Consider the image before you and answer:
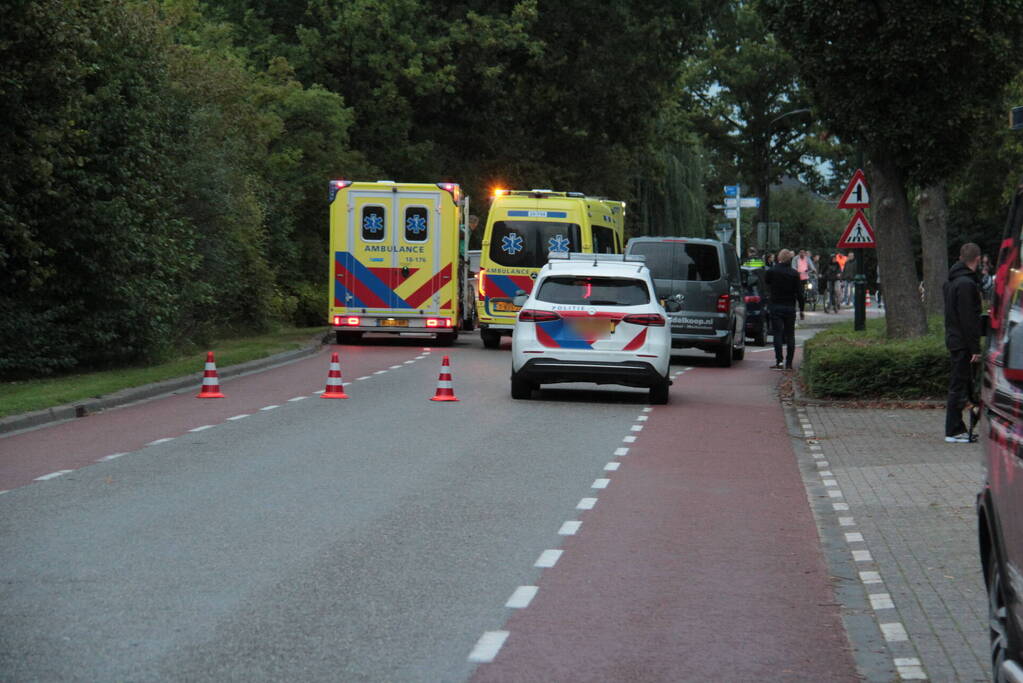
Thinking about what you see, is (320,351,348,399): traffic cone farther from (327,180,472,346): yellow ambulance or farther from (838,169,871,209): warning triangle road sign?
(327,180,472,346): yellow ambulance

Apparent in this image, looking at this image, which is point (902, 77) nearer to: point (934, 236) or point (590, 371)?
point (590, 371)

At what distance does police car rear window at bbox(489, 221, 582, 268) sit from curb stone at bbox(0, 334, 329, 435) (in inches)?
258

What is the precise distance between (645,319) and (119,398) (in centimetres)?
621

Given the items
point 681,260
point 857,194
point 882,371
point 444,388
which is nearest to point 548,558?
point 444,388

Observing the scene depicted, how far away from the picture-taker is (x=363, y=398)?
20.4 metres

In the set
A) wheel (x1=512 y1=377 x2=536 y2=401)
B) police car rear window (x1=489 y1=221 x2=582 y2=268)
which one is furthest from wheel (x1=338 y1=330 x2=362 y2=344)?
wheel (x1=512 y1=377 x2=536 y2=401)

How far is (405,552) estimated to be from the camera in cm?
938

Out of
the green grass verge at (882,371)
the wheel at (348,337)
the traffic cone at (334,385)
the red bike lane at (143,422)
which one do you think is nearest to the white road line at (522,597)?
the red bike lane at (143,422)

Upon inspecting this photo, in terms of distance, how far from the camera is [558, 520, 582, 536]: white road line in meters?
10.3

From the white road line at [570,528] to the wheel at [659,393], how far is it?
977 cm

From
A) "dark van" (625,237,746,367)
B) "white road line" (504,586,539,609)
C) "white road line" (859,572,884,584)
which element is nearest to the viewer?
"white road line" (504,586,539,609)

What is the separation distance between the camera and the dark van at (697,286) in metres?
28.2

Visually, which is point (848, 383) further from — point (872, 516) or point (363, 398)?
point (872, 516)

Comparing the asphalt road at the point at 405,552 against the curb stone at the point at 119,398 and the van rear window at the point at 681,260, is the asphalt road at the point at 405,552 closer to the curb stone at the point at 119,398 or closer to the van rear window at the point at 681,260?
the curb stone at the point at 119,398
